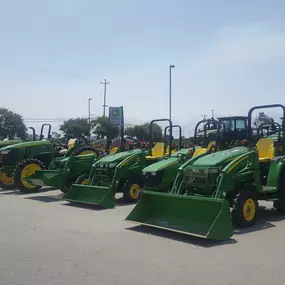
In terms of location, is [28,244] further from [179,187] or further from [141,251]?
[179,187]

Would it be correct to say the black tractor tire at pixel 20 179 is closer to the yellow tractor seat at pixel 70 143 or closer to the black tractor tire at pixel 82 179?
the yellow tractor seat at pixel 70 143

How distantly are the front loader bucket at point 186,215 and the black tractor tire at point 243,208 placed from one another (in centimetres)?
79

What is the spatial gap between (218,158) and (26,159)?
338 inches

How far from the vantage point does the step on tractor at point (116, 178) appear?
10618mm

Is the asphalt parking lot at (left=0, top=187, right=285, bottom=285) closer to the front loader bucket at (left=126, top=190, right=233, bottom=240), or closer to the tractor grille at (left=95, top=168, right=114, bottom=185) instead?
the front loader bucket at (left=126, top=190, right=233, bottom=240)

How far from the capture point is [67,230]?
25.4 feet

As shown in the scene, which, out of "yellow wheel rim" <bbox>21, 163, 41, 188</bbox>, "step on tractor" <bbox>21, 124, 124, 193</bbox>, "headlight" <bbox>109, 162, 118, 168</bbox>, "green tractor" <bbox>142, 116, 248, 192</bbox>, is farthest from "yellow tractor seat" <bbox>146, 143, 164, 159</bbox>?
"yellow wheel rim" <bbox>21, 163, 41, 188</bbox>

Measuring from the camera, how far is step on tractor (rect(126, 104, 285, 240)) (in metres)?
6.85

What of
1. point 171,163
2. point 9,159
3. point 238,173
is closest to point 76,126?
point 9,159

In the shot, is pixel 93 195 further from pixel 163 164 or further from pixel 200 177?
pixel 200 177

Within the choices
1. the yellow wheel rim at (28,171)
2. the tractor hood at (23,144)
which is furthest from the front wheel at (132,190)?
the tractor hood at (23,144)

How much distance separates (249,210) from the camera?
7.67 meters

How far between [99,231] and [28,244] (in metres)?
1.40

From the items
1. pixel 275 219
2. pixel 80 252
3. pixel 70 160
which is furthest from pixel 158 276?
pixel 70 160
